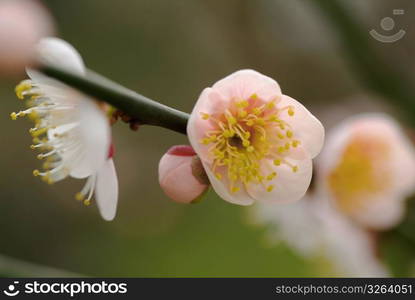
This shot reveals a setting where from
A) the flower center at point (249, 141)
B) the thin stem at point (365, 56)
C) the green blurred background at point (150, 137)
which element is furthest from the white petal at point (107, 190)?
the green blurred background at point (150, 137)

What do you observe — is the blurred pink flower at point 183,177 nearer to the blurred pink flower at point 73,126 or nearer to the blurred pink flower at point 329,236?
the blurred pink flower at point 73,126

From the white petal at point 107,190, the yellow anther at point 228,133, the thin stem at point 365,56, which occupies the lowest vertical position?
the white petal at point 107,190

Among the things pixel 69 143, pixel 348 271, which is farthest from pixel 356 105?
pixel 69 143

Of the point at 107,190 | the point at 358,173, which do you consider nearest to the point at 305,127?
the point at 107,190

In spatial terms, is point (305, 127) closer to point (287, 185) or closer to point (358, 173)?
point (287, 185)

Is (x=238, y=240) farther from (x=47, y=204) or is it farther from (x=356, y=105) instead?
(x=47, y=204)
